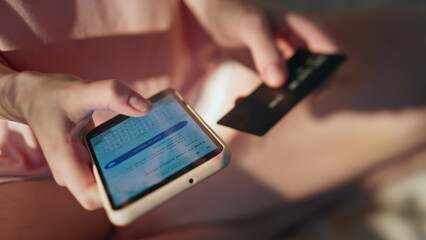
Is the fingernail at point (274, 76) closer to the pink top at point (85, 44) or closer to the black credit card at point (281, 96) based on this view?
the black credit card at point (281, 96)

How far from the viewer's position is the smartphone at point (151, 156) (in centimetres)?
29

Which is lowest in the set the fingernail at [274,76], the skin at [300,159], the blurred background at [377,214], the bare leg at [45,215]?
the blurred background at [377,214]

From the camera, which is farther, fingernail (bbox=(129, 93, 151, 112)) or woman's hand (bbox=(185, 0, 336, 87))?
woman's hand (bbox=(185, 0, 336, 87))

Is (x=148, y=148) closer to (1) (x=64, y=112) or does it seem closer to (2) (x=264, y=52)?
(1) (x=64, y=112)

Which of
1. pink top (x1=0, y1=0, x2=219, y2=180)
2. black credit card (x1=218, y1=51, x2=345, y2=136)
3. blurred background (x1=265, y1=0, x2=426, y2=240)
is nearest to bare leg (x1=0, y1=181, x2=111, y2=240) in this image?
pink top (x1=0, y1=0, x2=219, y2=180)

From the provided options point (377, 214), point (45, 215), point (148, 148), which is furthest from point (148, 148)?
point (377, 214)

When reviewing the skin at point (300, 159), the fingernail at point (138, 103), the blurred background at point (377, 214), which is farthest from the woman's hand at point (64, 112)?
the blurred background at point (377, 214)

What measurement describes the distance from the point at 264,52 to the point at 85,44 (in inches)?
9.1

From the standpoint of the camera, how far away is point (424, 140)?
554 mm

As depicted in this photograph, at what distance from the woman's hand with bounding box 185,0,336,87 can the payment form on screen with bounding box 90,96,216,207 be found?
0.16 meters

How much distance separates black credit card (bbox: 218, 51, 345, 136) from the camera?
1.25 feet

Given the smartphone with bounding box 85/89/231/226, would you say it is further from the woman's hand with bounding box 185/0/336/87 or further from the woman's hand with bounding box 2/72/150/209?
the woman's hand with bounding box 185/0/336/87

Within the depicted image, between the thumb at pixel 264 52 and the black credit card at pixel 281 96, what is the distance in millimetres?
14

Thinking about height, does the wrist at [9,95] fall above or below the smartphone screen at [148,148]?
above
